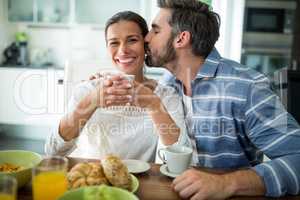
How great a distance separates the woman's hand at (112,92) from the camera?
1.34 m

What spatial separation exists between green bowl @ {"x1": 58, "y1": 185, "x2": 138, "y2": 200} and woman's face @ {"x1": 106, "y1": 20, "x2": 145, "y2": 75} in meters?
0.81

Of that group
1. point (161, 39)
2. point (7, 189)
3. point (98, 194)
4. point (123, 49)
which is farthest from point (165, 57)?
point (7, 189)

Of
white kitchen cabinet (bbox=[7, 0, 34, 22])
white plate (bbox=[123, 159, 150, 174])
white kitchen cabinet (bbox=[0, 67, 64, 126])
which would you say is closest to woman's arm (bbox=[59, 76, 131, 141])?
white plate (bbox=[123, 159, 150, 174])

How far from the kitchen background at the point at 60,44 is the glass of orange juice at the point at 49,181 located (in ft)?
8.54

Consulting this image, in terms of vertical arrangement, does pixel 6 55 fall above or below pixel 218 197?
above

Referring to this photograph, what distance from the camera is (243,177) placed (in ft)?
3.51

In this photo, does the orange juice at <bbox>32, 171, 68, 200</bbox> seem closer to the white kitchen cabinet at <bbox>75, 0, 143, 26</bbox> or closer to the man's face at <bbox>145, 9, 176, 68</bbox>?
the man's face at <bbox>145, 9, 176, 68</bbox>

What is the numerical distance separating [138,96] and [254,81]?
1.47 feet

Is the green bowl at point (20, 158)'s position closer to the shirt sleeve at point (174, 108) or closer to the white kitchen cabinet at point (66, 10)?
the shirt sleeve at point (174, 108)

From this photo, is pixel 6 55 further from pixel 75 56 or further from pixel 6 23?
pixel 75 56

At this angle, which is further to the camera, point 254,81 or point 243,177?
point 254,81

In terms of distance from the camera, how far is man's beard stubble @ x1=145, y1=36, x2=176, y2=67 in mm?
1572

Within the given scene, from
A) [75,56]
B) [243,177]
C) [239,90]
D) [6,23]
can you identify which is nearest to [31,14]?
[6,23]

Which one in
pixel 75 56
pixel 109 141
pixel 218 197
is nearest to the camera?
pixel 218 197
